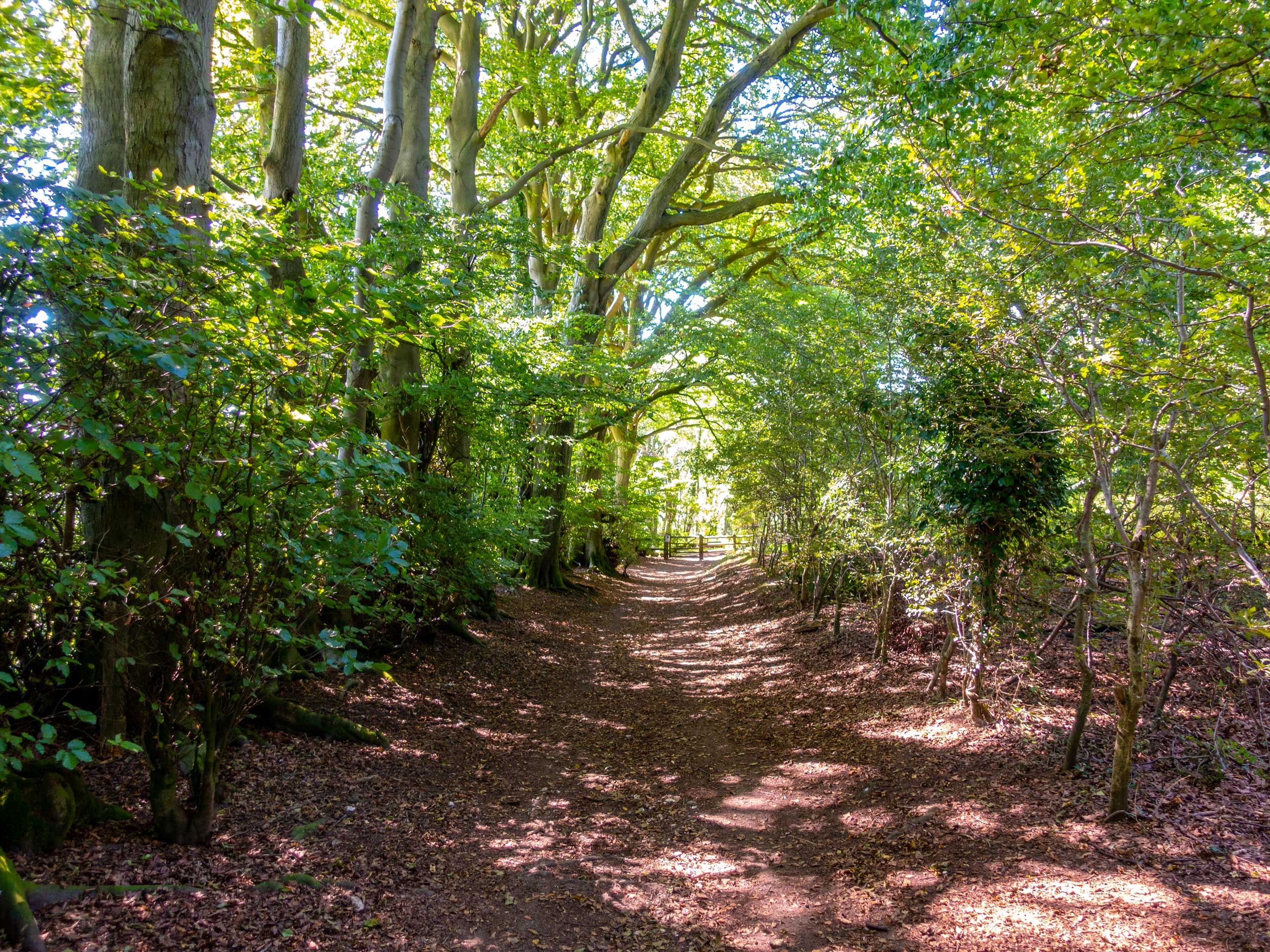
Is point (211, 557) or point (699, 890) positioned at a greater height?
point (211, 557)

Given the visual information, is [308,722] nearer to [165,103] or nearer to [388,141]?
[165,103]

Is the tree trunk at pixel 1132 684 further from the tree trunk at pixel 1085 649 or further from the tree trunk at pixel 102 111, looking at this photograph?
the tree trunk at pixel 102 111

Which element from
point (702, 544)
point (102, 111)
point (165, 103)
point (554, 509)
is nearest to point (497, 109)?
point (554, 509)

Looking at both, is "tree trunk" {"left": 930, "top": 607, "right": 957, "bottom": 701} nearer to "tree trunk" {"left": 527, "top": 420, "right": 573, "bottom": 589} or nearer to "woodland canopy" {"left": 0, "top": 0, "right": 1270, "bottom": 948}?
"woodland canopy" {"left": 0, "top": 0, "right": 1270, "bottom": 948}

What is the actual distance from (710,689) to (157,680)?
6.72 metres

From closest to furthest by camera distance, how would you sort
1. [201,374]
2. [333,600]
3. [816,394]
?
[201,374], [333,600], [816,394]

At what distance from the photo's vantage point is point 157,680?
4.11 meters

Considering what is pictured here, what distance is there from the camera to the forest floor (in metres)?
3.51

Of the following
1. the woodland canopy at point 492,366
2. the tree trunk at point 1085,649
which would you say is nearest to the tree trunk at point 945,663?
the woodland canopy at point 492,366

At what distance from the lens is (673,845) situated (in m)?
4.87

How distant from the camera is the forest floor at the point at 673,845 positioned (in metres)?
3.51

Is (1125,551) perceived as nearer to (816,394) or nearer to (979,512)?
(979,512)

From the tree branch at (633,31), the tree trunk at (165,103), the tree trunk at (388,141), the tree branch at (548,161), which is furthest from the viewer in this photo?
the tree branch at (633,31)

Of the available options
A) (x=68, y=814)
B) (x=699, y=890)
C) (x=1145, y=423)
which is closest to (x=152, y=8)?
(x=68, y=814)
